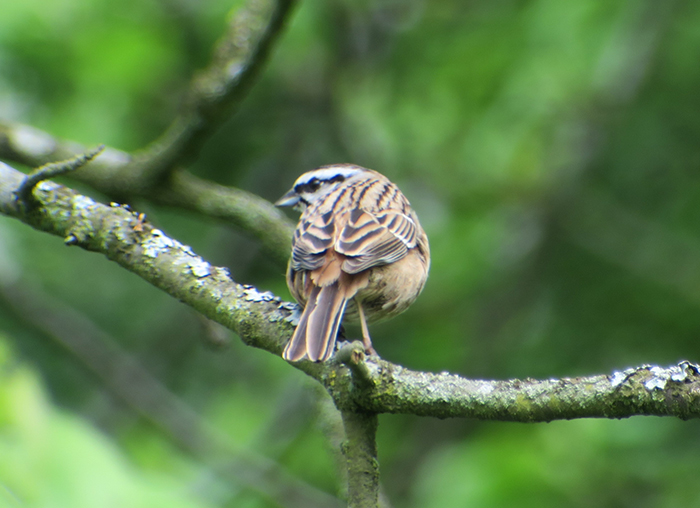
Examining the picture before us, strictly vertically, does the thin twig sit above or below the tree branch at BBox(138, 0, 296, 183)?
below

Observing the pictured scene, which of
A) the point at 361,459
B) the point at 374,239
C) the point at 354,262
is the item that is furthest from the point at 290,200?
the point at 361,459

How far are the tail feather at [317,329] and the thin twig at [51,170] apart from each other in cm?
118

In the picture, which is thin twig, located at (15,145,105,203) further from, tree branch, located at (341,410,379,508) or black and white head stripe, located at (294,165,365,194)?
black and white head stripe, located at (294,165,365,194)

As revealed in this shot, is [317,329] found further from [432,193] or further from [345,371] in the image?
[432,193]

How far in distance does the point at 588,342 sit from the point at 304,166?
3.57 m

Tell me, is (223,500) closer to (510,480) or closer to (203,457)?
(203,457)

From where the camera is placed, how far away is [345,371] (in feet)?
9.55

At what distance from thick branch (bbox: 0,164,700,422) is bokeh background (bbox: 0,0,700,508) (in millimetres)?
3123

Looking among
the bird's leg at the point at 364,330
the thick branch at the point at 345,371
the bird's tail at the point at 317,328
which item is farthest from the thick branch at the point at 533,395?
the bird's leg at the point at 364,330

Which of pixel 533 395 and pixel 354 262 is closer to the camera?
pixel 533 395

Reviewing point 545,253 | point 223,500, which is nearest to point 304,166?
point 545,253

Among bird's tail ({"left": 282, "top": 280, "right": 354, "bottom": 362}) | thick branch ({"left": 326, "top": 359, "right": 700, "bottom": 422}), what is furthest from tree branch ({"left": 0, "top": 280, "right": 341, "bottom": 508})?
thick branch ({"left": 326, "top": 359, "right": 700, "bottom": 422})

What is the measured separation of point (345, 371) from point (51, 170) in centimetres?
159

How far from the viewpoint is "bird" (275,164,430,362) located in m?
3.81
